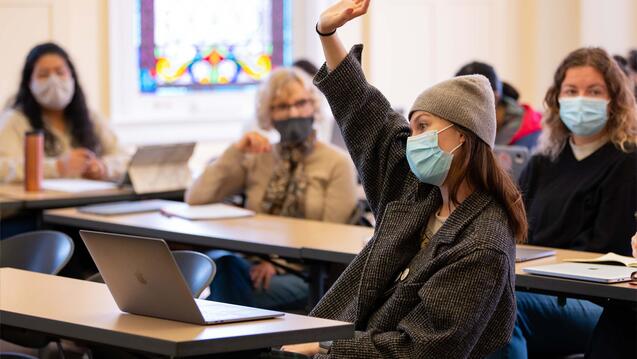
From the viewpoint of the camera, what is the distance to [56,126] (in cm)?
596

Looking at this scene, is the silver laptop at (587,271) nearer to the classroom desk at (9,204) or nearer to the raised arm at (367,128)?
the raised arm at (367,128)

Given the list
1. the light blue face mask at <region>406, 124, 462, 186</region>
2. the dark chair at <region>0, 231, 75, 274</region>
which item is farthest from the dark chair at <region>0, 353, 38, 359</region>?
the light blue face mask at <region>406, 124, 462, 186</region>

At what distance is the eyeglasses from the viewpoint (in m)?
4.87

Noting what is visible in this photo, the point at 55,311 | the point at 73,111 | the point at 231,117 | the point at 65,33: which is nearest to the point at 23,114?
the point at 73,111

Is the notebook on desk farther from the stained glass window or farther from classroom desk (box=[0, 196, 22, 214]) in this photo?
the stained glass window

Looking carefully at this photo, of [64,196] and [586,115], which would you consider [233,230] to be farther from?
[586,115]

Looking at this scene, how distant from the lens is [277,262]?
15.1 ft

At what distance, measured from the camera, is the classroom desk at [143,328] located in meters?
2.36

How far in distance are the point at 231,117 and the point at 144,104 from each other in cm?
64

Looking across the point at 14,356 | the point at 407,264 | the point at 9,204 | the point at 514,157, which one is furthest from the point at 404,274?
the point at 9,204

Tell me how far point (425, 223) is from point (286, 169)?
191cm

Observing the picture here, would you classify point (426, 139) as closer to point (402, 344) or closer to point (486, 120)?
point (486, 120)

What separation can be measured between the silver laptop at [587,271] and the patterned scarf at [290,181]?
156 cm

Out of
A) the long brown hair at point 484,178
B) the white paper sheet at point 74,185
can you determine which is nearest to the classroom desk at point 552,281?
the long brown hair at point 484,178
